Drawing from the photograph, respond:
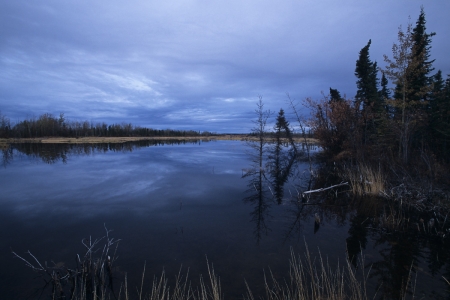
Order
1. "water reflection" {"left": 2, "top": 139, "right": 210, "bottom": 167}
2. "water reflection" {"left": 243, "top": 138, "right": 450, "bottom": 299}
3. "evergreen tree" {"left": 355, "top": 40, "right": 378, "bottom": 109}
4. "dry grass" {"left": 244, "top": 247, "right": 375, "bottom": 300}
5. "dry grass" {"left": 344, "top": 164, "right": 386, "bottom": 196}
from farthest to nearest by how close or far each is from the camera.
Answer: "water reflection" {"left": 2, "top": 139, "right": 210, "bottom": 167} < "evergreen tree" {"left": 355, "top": 40, "right": 378, "bottom": 109} < "dry grass" {"left": 344, "top": 164, "right": 386, "bottom": 196} < "water reflection" {"left": 243, "top": 138, "right": 450, "bottom": 299} < "dry grass" {"left": 244, "top": 247, "right": 375, "bottom": 300}

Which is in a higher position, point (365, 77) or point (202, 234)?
point (365, 77)

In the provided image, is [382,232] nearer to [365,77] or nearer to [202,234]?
[202,234]

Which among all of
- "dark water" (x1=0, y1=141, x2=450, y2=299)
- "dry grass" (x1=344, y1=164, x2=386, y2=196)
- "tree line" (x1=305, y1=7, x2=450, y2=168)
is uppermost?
"tree line" (x1=305, y1=7, x2=450, y2=168)

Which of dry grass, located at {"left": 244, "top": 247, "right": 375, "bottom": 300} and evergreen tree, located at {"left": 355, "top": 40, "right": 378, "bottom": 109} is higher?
evergreen tree, located at {"left": 355, "top": 40, "right": 378, "bottom": 109}

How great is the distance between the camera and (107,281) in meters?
5.46

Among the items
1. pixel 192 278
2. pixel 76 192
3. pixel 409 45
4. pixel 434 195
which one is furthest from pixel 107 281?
pixel 409 45

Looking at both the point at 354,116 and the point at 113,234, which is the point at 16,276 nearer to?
the point at 113,234

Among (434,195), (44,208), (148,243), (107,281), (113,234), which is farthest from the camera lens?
(44,208)

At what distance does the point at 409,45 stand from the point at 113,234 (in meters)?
21.3

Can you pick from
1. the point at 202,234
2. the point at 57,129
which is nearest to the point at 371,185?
the point at 202,234

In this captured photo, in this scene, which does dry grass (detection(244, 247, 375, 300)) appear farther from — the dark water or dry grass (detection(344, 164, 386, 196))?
dry grass (detection(344, 164, 386, 196))

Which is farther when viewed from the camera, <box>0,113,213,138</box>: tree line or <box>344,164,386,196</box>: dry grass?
<box>0,113,213,138</box>: tree line

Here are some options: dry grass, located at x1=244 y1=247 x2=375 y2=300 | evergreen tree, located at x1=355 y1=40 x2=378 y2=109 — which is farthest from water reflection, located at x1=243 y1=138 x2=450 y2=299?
evergreen tree, located at x1=355 y1=40 x2=378 y2=109

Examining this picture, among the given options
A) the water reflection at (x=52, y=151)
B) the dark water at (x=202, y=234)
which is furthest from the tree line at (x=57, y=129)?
the dark water at (x=202, y=234)
